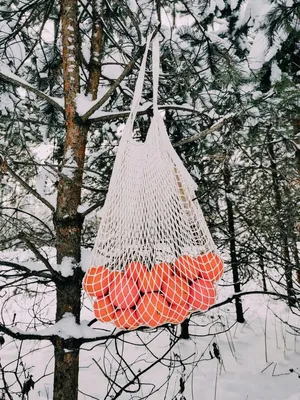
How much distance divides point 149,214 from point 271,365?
362cm

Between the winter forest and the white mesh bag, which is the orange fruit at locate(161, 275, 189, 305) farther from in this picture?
the winter forest

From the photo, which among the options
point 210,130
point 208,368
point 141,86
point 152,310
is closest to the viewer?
point 152,310

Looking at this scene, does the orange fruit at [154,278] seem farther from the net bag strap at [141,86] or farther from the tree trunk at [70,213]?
the tree trunk at [70,213]

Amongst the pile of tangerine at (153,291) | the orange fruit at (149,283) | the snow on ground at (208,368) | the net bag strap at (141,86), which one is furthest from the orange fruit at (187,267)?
the snow on ground at (208,368)

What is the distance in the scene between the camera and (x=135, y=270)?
128 cm

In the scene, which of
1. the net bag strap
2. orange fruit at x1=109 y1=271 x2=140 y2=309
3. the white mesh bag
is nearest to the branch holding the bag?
the white mesh bag

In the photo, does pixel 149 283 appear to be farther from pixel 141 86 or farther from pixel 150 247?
pixel 141 86

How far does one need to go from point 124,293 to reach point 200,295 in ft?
0.88

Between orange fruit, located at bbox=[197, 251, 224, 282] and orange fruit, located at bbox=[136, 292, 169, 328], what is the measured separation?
0.20m

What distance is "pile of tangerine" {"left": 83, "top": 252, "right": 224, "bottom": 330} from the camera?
3.98 feet

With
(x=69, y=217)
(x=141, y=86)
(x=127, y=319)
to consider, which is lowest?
(x=127, y=319)

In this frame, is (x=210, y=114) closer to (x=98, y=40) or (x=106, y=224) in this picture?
(x=98, y=40)

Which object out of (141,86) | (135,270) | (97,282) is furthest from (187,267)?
(141,86)

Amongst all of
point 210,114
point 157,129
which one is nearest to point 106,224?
point 157,129
